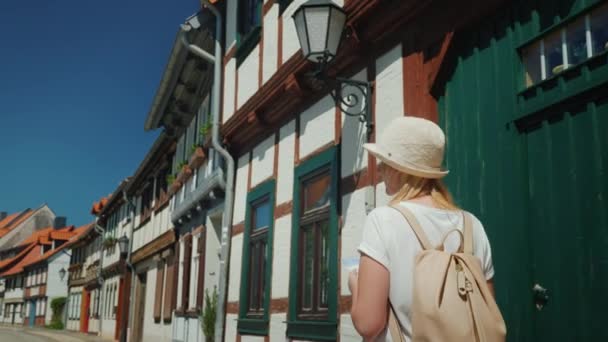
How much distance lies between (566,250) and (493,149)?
0.81 m

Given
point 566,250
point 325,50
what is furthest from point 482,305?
point 325,50

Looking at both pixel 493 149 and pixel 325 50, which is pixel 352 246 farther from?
pixel 493 149

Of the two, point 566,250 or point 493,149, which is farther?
point 493,149

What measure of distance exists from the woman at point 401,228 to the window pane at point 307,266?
14.9ft

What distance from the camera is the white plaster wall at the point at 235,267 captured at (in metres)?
9.01

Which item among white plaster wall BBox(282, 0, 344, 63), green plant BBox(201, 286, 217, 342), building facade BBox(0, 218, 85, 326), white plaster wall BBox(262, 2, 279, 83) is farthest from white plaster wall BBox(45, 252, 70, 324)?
white plaster wall BBox(282, 0, 344, 63)

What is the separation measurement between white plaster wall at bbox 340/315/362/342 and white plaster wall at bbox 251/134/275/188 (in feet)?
8.88

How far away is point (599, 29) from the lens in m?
3.36

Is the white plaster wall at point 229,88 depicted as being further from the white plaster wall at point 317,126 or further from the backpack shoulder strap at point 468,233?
the backpack shoulder strap at point 468,233

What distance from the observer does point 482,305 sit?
1.88m

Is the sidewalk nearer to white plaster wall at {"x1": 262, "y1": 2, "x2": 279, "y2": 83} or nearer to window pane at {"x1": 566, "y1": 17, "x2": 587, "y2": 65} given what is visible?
white plaster wall at {"x1": 262, "y1": 2, "x2": 279, "y2": 83}

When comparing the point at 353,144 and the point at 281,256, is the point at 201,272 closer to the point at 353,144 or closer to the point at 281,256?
the point at 281,256

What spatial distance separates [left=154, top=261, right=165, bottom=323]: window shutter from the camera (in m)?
15.8

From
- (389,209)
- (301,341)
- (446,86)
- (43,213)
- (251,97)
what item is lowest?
(301,341)
